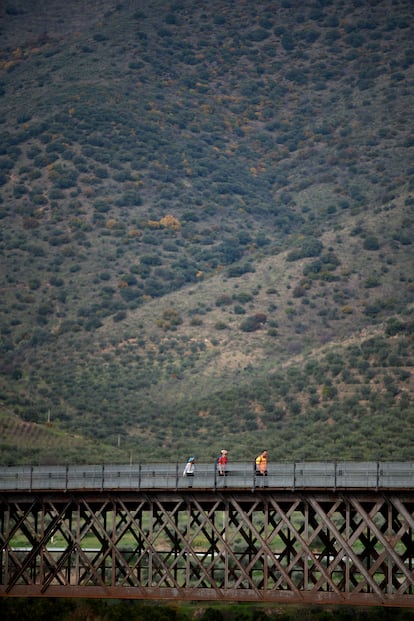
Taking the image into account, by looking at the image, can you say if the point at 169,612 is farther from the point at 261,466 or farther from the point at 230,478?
the point at 261,466

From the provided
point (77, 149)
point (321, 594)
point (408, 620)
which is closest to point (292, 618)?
point (408, 620)

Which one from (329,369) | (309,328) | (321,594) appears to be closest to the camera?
(321,594)

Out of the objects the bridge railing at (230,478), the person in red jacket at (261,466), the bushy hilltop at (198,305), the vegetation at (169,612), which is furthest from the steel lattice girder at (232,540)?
the bushy hilltop at (198,305)

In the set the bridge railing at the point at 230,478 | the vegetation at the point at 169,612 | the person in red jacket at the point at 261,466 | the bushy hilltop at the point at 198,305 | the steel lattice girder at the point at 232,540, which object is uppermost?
the bushy hilltop at the point at 198,305

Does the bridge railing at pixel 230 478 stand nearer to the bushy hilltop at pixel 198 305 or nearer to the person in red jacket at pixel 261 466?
the person in red jacket at pixel 261 466

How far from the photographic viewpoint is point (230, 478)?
51.2 metres

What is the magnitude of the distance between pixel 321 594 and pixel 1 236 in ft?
411

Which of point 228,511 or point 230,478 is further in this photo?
point 228,511

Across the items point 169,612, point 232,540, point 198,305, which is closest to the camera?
point 232,540

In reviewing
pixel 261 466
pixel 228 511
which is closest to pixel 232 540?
pixel 228 511

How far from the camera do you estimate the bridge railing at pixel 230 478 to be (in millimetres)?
49562

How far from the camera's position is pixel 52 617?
62.6 meters

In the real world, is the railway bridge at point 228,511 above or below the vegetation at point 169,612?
above

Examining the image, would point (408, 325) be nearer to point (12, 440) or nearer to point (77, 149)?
point (12, 440)
